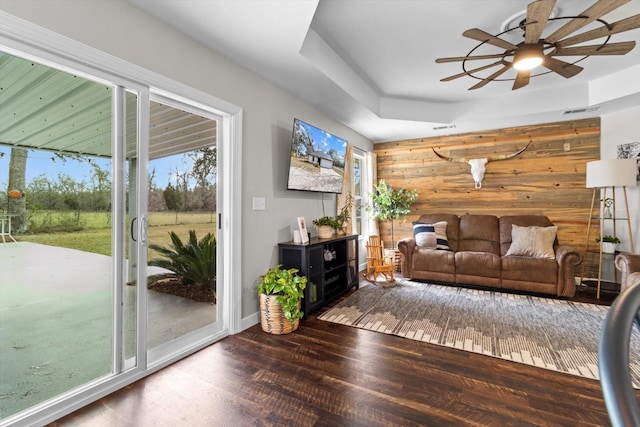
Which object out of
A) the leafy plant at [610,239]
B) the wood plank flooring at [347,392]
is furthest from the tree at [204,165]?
the leafy plant at [610,239]

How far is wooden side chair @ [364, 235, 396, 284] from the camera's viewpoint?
14.9ft

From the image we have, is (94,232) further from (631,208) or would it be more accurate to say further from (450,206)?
(631,208)

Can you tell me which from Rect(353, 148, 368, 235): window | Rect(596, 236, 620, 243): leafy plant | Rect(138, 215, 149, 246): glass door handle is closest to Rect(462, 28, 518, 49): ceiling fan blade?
Rect(138, 215, 149, 246): glass door handle

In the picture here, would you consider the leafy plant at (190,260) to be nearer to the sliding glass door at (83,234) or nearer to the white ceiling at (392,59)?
the sliding glass door at (83,234)

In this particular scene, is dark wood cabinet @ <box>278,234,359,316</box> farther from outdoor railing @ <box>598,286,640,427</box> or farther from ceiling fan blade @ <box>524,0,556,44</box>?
outdoor railing @ <box>598,286,640,427</box>

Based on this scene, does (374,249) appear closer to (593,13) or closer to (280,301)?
(280,301)

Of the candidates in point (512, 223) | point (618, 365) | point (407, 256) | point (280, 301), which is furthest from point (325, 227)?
point (618, 365)

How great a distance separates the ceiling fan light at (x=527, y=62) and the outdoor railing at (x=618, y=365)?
2.56 meters

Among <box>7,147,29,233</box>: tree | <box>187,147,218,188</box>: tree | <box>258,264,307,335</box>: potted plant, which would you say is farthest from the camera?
<box>258,264,307,335</box>: potted plant

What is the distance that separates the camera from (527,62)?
2410 mm

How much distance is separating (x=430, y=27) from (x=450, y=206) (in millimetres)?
3263

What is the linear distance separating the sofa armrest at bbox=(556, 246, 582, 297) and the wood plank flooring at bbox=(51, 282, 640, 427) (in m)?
2.06

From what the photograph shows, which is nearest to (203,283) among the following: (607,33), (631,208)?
(607,33)

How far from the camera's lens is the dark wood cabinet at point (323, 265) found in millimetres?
3125
